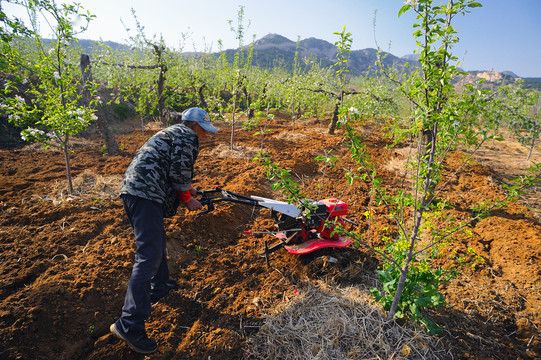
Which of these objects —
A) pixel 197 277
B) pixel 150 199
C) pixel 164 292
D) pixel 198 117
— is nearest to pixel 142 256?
A: pixel 150 199

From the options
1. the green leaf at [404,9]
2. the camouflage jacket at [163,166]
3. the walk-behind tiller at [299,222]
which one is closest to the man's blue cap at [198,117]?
the camouflage jacket at [163,166]

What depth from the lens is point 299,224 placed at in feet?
13.1

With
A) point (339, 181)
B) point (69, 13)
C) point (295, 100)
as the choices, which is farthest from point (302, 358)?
point (295, 100)

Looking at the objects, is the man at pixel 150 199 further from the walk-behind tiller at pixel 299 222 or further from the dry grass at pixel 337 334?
the dry grass at pixel 337 334

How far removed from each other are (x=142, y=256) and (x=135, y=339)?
798 mm

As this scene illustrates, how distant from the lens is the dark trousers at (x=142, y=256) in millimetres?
2783

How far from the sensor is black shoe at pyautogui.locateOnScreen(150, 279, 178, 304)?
3.45 meters

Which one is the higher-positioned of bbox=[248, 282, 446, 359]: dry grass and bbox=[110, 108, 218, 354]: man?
bbox=[110, 108, 218, 354]: man

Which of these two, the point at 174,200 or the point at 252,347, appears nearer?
the point at 252,347

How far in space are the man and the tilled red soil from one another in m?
0.33

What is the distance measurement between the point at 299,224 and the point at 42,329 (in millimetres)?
3169

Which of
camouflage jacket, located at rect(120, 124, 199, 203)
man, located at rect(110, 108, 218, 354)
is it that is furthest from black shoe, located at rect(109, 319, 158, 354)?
camouflage jacket, located at rect(120, 124, 199, 203)

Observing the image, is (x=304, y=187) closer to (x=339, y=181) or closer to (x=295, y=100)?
(x=339, y=181)

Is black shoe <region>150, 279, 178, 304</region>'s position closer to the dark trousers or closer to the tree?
the dark trousers
